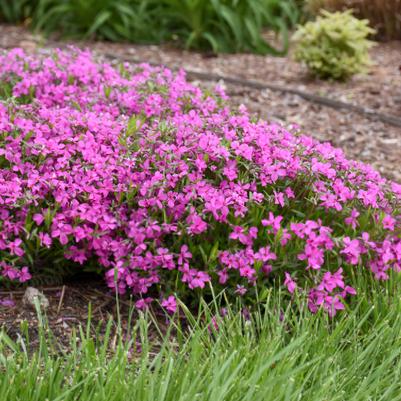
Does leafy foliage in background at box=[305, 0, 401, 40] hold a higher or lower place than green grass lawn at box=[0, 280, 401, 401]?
higher

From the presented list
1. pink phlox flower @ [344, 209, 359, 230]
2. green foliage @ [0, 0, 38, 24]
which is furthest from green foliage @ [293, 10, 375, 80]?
pink phlox flower @ [344, 209, 359, 230]

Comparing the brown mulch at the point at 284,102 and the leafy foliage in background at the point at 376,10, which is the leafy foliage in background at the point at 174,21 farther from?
the leafy foliage in background at the point at 376,10

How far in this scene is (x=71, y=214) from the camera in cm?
290

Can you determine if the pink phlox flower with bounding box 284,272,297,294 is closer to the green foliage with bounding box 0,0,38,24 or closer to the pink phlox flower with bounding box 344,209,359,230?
the pink phlox flower with bounding box 344,209,359,230

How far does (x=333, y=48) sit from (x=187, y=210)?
13.9ft

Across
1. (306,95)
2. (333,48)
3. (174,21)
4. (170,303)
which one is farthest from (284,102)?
(170,303)

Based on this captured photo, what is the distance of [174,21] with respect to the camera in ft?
26.1

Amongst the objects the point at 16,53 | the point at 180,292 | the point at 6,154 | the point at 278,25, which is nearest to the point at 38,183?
the point at 6,154

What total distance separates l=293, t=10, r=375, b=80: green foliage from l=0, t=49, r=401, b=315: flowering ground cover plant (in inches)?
135

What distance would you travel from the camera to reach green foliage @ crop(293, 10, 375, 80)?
263 inches

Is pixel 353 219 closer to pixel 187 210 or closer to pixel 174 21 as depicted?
pixel 187 210

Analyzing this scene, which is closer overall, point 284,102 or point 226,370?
point 226,370

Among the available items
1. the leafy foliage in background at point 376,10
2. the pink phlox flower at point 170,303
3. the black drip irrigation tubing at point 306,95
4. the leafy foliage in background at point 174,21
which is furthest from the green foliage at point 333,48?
the pink phlox flower at point 170,303

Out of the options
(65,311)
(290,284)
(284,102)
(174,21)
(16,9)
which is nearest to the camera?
(290,284)
